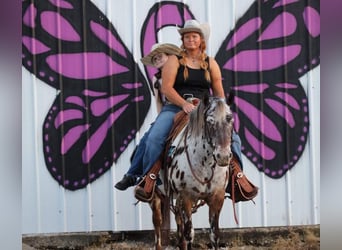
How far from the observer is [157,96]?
4.41 metres

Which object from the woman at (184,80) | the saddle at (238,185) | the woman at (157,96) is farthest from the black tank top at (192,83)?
the saddle at (238,185)

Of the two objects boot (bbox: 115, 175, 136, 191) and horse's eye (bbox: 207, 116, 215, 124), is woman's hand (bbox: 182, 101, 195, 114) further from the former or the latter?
boot (bbox: 115, 175, 136, 191)

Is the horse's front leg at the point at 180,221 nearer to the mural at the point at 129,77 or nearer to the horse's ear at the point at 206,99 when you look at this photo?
the horse's ear at the point at 206,99

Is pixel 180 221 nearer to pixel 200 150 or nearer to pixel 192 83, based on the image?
pixel 200 150

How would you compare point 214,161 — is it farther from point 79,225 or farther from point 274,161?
point 79,225

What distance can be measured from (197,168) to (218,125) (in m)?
0.48

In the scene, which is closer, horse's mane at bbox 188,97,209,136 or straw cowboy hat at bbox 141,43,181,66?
horse's mane at bbox 188,97,209,136

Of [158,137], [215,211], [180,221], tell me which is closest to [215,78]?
[158,137]

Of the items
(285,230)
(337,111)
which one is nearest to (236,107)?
(285,230)

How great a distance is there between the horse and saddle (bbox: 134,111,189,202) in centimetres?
5

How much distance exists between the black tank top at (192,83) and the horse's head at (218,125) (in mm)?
491

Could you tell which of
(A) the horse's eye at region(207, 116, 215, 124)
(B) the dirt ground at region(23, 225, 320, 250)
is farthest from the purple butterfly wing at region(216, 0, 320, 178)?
(A) the horse's eye at region(207, 116, 215, 124)

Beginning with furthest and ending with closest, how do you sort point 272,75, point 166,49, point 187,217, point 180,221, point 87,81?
point 272,75, point 87,81, point 166,49, point 180,221, point 187,217

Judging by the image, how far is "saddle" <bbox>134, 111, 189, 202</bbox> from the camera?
3879 millimetres
